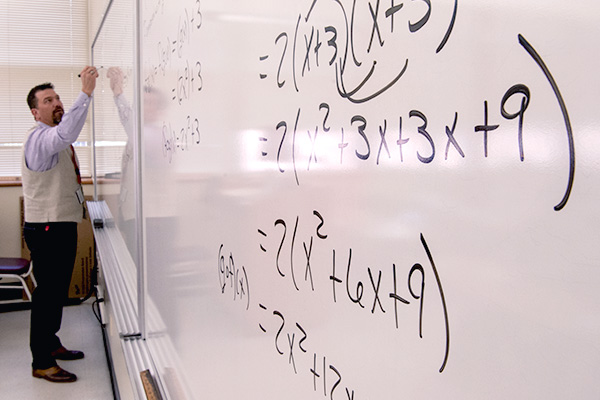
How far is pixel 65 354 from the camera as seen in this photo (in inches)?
112

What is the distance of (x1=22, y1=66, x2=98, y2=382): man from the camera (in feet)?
8.46

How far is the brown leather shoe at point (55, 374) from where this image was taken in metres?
A: 2.56

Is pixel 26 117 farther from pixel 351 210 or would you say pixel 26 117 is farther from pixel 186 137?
pixel 351 210

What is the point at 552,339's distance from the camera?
0.59 feet

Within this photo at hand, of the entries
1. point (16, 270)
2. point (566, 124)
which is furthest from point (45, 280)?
point (566, 124)

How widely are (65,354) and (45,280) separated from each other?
49 centimetres

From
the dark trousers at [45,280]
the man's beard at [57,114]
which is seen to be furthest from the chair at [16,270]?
the man's beard at [57,114]

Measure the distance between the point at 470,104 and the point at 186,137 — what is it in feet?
1.88

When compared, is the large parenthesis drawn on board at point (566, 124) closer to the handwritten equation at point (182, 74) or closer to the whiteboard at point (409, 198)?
the whiteboard at point (409, 198)

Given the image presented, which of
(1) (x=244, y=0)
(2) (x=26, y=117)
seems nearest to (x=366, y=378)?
(1) (x=244, y=0)

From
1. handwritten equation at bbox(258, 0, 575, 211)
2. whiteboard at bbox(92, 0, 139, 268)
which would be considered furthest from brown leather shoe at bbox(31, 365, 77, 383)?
handwritten equation at bbox(258, 0, 575, 211)

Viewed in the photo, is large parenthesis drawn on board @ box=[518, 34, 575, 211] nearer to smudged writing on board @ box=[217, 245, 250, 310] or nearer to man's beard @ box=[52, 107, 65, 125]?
→ smudged writing on board @ box=[217, 245, 250, 310]

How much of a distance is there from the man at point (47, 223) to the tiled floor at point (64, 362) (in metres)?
0.07

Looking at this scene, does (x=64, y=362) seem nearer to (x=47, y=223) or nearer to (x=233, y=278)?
(x=47, y=223)
